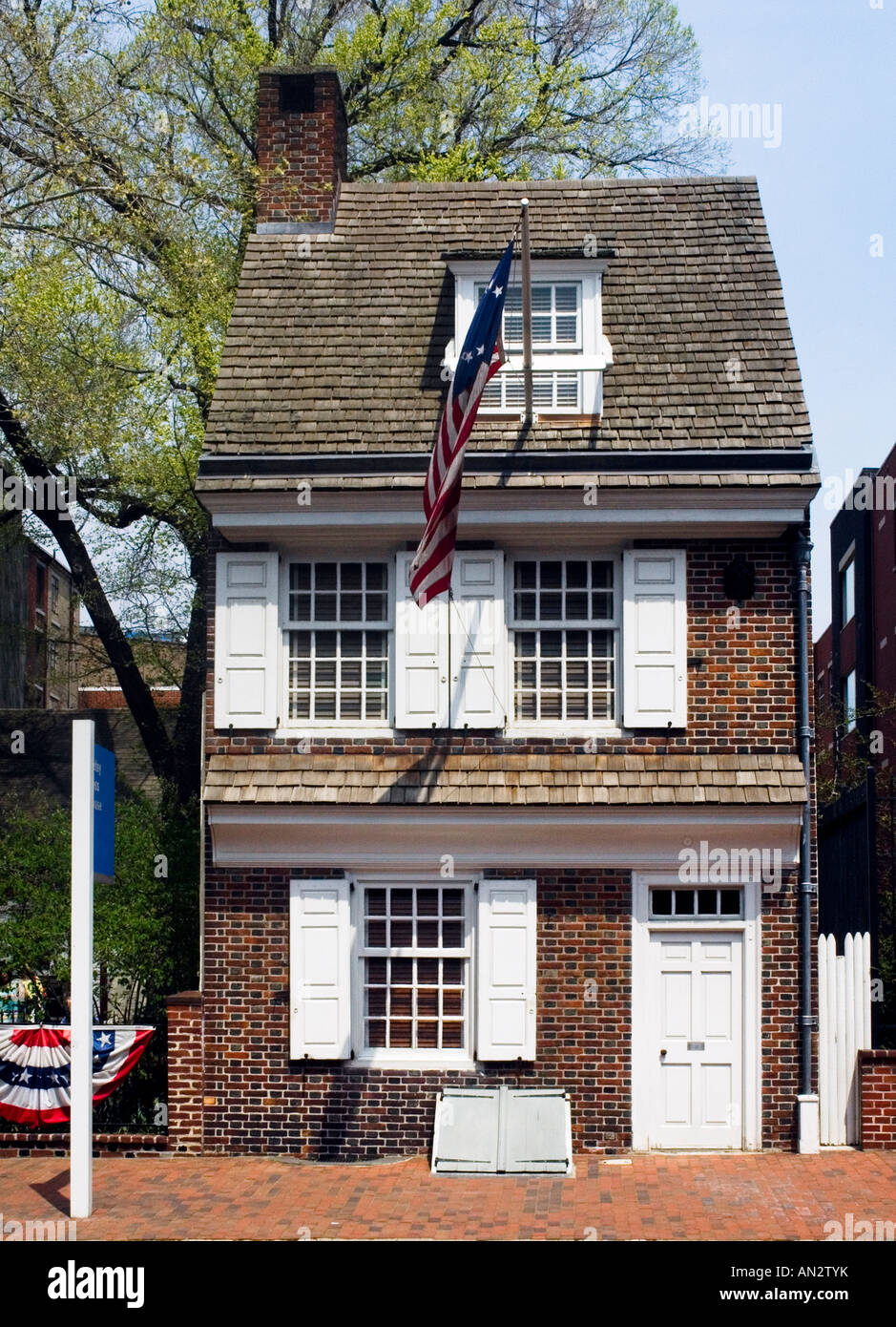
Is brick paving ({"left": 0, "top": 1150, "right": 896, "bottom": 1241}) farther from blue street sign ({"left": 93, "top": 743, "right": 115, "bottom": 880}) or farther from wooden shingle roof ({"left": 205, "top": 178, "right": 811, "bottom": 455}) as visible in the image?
wooden shingle roof ({"left": 205, "top": 178, "right": 811, "bottom": 455})

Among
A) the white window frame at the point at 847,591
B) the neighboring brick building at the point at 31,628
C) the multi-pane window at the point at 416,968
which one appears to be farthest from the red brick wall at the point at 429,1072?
the white window frame at the point at 847,591

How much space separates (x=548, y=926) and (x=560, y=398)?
5048mm

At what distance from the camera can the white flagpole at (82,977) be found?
39.8 feet

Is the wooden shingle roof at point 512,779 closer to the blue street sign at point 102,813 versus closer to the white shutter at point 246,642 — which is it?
the white shutter at point 246,642

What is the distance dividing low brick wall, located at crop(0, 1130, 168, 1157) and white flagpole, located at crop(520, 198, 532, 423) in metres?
7.56

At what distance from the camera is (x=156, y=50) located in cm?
2466

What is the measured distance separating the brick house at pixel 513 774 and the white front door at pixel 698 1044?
0.03 m

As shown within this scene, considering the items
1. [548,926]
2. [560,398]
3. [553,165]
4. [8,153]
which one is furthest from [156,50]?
[548,926]

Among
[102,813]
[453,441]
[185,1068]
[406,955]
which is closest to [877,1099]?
[406,955]

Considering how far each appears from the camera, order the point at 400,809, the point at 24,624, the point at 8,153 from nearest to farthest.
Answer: the point at 400,809 < the point at 8,153 < the point at 24,624

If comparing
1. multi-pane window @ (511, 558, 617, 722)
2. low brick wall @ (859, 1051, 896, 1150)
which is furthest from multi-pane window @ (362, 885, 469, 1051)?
low brick wall @ (859, 1051, 896, 1150)

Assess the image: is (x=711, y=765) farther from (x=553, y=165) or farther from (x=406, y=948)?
(x=553, y=165)

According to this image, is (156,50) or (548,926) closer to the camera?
(548,926)

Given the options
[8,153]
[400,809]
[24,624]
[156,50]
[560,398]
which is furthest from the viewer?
[24,624]
